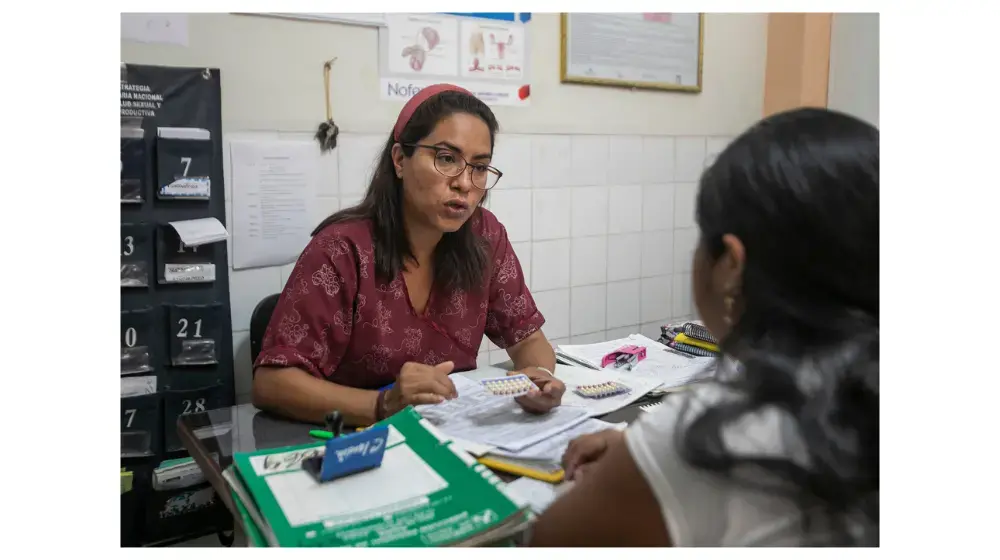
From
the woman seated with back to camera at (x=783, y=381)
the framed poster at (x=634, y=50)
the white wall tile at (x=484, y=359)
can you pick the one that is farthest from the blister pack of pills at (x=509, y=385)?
the framed poster at (x=634, y=50)

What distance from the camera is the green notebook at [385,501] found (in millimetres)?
743

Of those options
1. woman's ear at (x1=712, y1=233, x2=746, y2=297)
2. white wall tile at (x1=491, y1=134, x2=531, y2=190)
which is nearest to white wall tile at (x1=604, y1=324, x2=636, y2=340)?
white wall tile at (x1=491, y1=134, x2=531, y2=190)

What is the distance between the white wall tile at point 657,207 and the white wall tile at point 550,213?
15.8 inches

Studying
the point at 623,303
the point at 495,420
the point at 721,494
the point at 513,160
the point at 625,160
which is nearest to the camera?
the point at 721,494

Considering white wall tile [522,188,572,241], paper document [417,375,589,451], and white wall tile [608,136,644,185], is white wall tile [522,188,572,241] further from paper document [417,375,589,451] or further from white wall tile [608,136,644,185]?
paper document [417,375,589,451]

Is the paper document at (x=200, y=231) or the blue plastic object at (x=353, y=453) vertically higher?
the paper document at (x=200, y=231)

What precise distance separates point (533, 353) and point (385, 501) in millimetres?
800

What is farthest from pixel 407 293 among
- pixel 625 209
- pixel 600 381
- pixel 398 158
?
pixel 625 209

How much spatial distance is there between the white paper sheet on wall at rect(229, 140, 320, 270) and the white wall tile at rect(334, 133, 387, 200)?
8 centimetres

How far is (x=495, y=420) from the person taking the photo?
110cm

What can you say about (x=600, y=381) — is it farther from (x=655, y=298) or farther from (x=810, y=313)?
(x=655, y=298)

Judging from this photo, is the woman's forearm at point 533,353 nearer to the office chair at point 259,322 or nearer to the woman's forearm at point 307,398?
the woman's forearm at point 307,398

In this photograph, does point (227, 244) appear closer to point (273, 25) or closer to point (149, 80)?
point (149, 80)

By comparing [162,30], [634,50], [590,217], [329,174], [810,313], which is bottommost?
[810,313]
